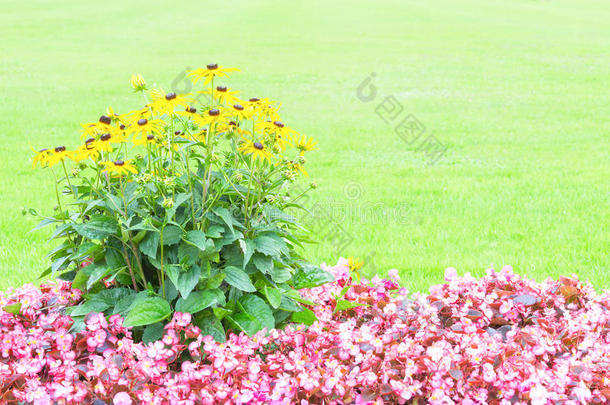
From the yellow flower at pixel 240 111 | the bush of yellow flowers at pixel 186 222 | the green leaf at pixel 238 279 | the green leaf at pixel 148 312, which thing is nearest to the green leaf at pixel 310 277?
the bush of yellow flowers at pixel 186 222

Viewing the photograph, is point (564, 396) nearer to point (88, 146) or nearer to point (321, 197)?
point (88, 146)

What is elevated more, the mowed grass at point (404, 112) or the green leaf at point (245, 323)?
the green leaf at point (245, 323)

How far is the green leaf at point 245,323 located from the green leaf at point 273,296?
0.10 m

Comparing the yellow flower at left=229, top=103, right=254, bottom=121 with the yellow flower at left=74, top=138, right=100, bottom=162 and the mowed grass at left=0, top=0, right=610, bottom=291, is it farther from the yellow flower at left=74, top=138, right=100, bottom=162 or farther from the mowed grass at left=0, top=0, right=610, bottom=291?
the mowed grass at left=0, top=0, right=610, bottom=291

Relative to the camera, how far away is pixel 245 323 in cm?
269

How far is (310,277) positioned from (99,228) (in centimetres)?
96

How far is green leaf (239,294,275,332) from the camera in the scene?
269 cm

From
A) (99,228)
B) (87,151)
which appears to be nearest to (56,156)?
(87,151)

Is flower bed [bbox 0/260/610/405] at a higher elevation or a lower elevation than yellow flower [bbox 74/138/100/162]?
lower

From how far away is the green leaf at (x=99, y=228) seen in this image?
2.60 meters

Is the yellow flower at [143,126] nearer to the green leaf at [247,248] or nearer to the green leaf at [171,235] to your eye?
the green leaf at [171,235]

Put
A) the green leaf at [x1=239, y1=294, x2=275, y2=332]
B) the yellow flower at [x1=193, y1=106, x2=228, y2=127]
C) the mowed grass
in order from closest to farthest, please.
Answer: the yellow flower at [x1=193, y1=106, x2=228, y2=127]
the green leaf at [x1=239, y1=294, x2=275, y2=332]
the mowed grass

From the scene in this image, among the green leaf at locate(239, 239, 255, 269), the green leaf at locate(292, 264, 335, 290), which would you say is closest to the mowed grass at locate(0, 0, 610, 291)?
the green leaf at locate(292, 264, 335, 290)

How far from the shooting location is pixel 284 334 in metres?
2.77
